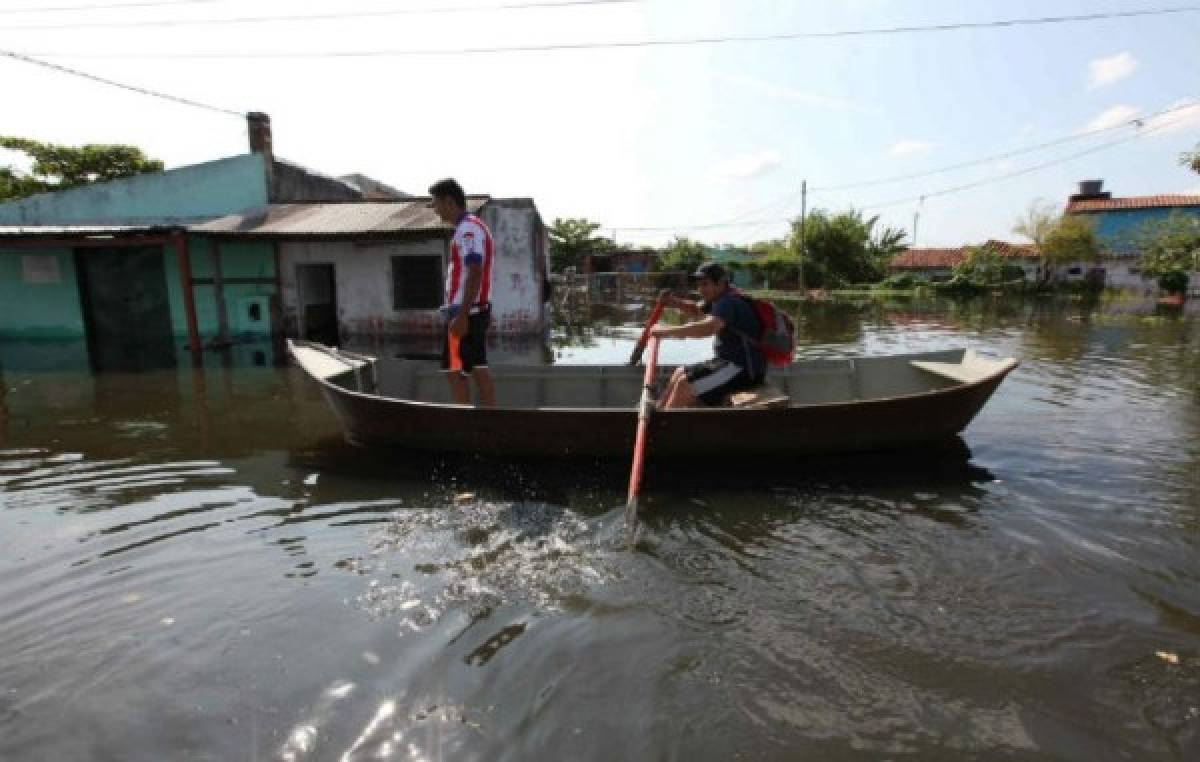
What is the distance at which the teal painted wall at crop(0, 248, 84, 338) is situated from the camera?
15.3 metres

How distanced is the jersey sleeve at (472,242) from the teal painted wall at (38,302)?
14540mm

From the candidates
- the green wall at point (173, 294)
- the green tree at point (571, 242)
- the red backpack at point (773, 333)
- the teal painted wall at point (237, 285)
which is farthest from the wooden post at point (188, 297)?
the green tree at point (571, 242)

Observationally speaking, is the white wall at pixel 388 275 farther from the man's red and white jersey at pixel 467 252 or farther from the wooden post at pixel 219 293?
the man's red and white jersey at pixel 467 252

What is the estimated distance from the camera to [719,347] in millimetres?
5832

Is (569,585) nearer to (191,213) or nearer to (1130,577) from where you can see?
(1130,577)

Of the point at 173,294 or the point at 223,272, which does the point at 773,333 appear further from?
the point at 173,294

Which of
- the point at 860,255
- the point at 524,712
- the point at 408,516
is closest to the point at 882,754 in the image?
the point at 524,712

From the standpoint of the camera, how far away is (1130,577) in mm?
3910

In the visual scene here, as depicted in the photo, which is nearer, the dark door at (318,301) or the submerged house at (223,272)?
the submerged house at (223,272)

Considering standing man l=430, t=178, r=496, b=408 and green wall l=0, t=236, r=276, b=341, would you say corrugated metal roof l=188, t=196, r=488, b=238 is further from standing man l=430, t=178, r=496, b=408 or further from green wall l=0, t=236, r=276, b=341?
standing man l=430, t=178, r=496, b=408

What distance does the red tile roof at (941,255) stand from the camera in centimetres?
4241

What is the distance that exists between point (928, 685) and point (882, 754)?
21.7 inches

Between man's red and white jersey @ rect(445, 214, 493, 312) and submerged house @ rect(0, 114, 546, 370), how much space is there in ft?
30.4

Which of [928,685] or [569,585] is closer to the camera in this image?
[928,685]
